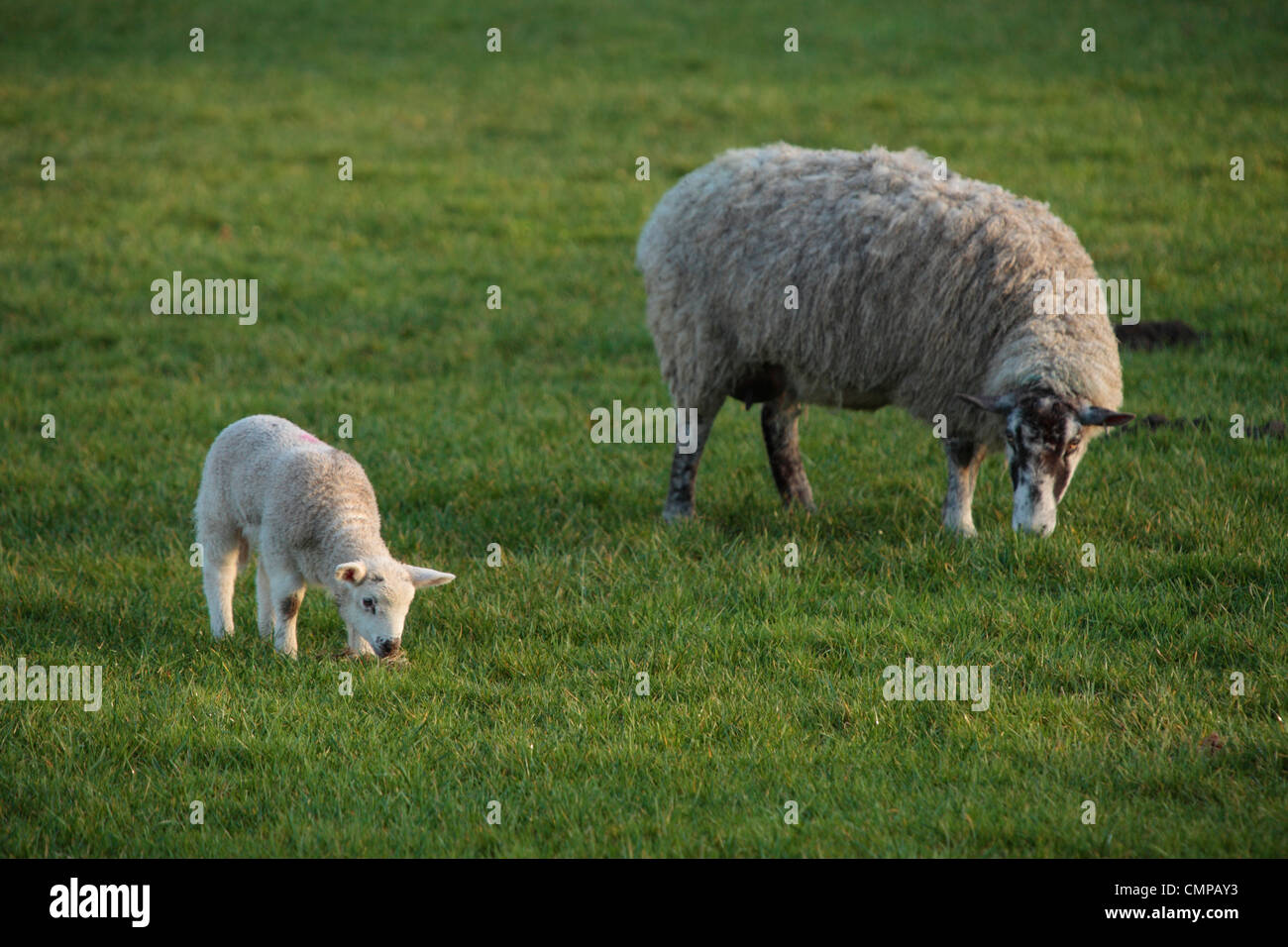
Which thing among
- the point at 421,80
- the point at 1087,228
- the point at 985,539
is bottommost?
the point at 985,539

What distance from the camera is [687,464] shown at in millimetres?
8500

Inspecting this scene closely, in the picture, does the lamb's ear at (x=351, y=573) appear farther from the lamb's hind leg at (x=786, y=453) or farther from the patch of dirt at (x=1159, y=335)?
the patch of dirt at (x=1159, y=335)

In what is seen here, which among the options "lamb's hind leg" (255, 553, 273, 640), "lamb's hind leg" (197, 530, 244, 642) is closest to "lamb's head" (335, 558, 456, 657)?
"lamb's hind leg" (255, 553, 273, 640)

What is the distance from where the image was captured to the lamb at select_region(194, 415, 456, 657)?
20.1ft

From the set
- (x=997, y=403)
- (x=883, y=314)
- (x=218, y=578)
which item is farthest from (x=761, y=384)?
(x=218, y=578)

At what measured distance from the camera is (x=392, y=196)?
640 inches

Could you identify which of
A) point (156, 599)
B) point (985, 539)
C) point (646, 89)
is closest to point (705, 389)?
point (985, 539)

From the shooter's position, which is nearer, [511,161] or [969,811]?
[969,811]

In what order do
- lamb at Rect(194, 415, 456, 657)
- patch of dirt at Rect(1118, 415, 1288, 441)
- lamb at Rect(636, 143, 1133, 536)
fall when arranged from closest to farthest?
lamb at Rect(194, 415, 456, 657) < lamb at Rect(636, 143, 1133, 536) < patch of dirt at Rect(1118, 415, 1288, 441)

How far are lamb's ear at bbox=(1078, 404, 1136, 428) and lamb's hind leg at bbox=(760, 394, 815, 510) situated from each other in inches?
80.7

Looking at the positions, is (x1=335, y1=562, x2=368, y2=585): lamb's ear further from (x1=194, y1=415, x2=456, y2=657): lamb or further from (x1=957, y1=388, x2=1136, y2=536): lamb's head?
(x1=957, y1=388, x2=1136, y2=536): lamb's head

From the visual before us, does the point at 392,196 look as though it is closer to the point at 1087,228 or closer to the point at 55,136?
the point at 55,136

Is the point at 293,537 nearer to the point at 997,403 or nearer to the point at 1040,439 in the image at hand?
the point at 997,403

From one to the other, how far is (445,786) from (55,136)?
16.4 m
